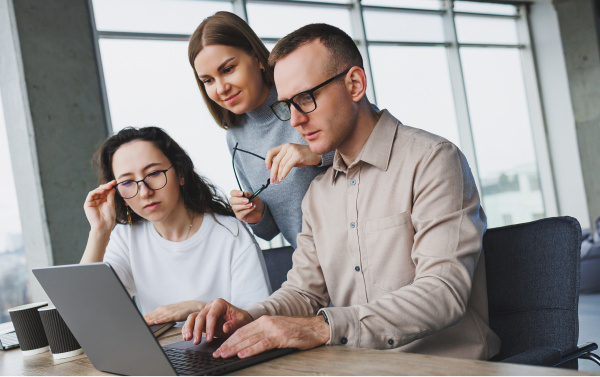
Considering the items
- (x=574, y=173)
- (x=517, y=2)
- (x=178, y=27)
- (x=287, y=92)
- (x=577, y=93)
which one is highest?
(x=517, y=2)

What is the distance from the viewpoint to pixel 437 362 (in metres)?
0.96

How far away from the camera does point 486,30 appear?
9.10 meters

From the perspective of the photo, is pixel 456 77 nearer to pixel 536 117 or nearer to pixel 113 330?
pixel 536 117

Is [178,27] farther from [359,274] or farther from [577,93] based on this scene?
[577,93]

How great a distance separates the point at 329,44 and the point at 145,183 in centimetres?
85

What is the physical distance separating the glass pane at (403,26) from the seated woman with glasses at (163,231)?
559 centimetres

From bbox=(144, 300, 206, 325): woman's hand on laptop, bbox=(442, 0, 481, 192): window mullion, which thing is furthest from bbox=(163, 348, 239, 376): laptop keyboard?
bbox=(442, 0, 481, 192): window mullion

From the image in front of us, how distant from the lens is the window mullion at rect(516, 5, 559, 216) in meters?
9.85

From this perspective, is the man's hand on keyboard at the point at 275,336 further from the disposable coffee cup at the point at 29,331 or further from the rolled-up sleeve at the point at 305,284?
the disposable coffee cup at the point at 29,331

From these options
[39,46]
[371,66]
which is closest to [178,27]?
[39,46]

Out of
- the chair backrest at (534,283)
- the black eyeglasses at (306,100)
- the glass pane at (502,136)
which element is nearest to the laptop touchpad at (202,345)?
the black eyeglasses at (306,100)

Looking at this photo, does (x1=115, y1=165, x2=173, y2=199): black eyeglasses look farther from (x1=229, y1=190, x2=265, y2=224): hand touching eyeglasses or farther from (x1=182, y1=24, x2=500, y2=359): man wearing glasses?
(x1=182, y1=24, x2=500, y2=359): man wearing glasses

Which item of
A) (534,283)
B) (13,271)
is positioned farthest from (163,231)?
(13,271)

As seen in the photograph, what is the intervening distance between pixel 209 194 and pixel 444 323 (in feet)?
4.04
